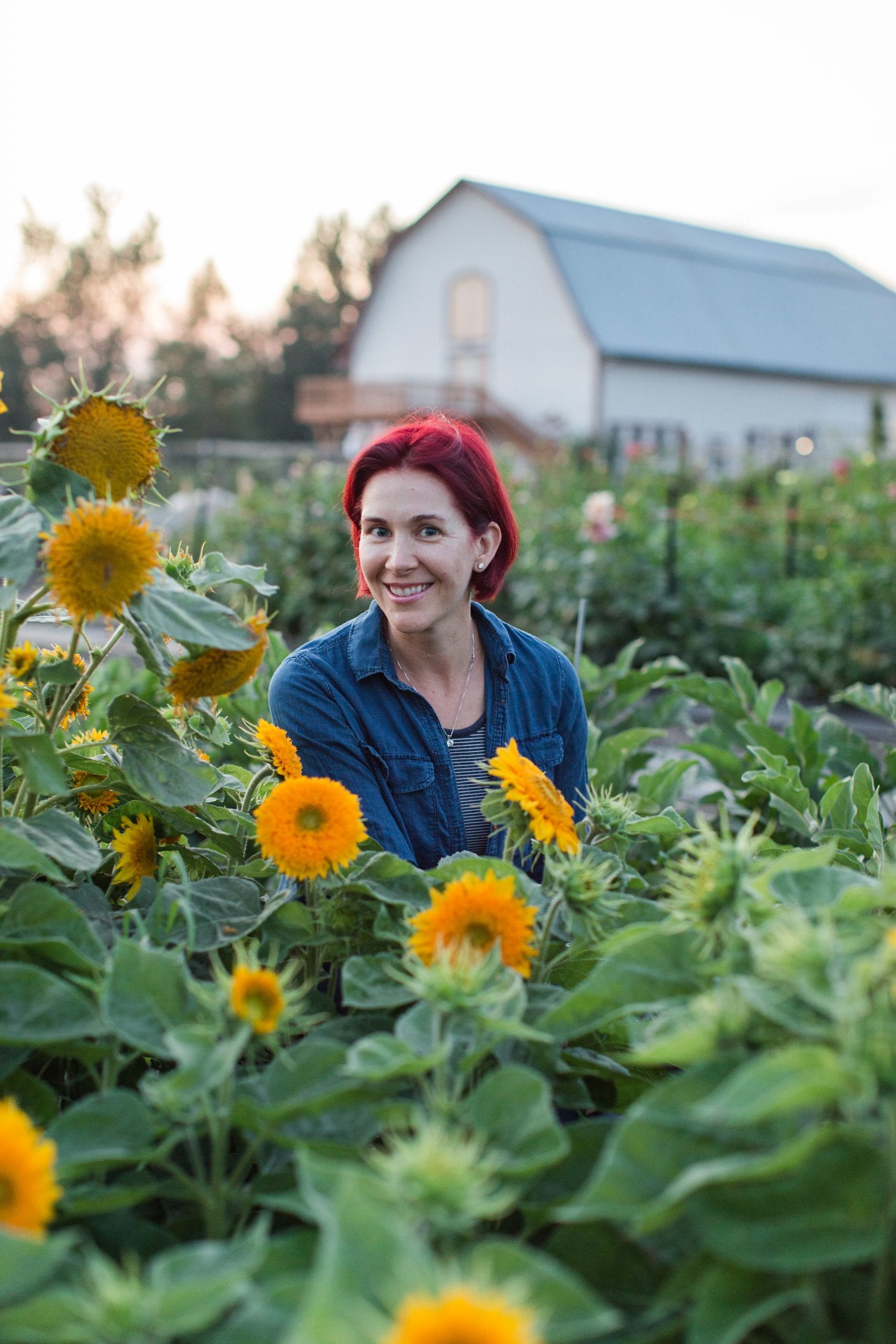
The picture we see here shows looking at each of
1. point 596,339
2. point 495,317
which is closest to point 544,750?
point 596,339

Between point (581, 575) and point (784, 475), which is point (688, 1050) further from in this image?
point (784, 475)

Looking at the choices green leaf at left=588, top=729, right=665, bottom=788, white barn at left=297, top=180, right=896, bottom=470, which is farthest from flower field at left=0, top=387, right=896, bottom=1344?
white barn at left=297, top=180, right=896, bottom=470

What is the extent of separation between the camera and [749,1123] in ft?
2.21

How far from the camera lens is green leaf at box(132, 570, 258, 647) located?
3.25 feet

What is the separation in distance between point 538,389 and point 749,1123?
2940 cm

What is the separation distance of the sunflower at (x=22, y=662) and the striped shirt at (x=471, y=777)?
1030mm

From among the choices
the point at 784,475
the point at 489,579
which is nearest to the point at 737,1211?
the point at 489,579

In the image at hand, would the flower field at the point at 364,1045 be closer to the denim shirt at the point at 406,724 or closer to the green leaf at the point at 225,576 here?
the green leaf at the point at 225,576

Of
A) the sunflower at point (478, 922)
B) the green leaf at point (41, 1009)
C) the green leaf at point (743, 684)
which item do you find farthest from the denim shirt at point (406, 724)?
the green leaf at point (41, 1009)

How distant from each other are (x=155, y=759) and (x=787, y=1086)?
0.69 m

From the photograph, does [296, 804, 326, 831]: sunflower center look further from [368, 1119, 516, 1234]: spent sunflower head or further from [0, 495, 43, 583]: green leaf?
[368, 1119, 516, 1234]: spent sunflower head

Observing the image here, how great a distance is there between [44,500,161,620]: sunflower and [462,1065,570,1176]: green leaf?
475 mm

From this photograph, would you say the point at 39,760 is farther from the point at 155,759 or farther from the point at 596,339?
the point at 596,339

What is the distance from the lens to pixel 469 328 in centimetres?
3152
